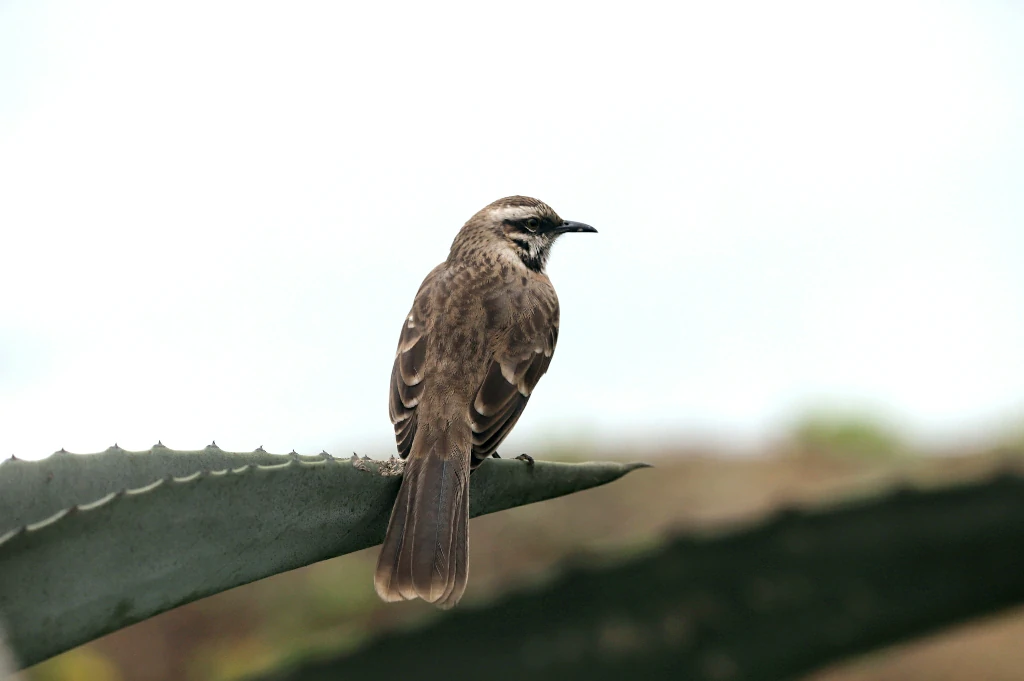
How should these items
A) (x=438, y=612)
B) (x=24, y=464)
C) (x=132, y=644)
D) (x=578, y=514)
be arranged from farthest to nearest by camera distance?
(x=578, y=514) < (x=132, y=644) < (x=438, y=612) < (x=24, y=464)

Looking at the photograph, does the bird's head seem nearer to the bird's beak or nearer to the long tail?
the bird's beak

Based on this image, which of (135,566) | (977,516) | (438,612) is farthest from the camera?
(977,516)

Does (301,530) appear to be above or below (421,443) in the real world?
below

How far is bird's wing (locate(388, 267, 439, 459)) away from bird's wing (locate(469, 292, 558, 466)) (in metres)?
0.23

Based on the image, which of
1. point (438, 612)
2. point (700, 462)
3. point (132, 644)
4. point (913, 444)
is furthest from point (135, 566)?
point (913, 444)

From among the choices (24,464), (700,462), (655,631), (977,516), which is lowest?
(655,631)

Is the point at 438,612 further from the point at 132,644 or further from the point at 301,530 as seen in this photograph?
the point at 132,644

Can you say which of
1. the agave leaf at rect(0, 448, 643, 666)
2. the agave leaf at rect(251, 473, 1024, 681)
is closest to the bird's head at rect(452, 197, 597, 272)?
the agave leaf at rect(251, 473, 1024, 681)

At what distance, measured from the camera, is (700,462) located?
9289 millimetres

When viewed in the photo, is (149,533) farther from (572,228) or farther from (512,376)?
(572,228)

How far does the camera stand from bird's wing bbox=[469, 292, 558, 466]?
3.87 m

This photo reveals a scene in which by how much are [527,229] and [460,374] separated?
125 centimetres

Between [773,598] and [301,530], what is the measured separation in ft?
6.06

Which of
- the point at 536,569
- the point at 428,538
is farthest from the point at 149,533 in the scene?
the point at 536,569
